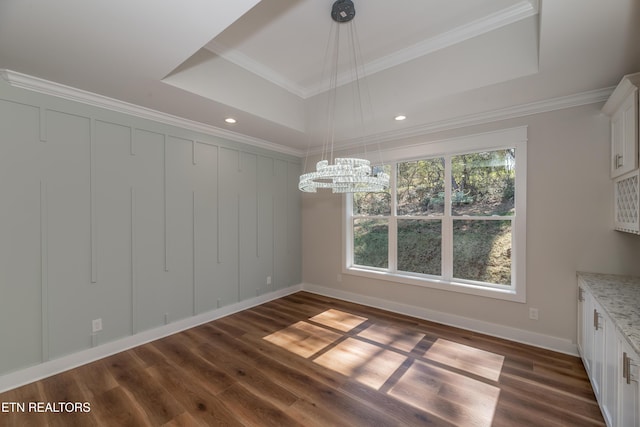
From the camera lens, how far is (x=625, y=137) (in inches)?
87.2

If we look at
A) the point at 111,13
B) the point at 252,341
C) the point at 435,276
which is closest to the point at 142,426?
the point at 252,341

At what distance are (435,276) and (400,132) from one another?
6.90 feet

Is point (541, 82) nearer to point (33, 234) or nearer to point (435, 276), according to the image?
point (435, 276)

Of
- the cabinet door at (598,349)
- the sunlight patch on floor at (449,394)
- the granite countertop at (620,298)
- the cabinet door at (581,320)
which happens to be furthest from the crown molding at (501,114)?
the sunlight patch on floor at (449,394)

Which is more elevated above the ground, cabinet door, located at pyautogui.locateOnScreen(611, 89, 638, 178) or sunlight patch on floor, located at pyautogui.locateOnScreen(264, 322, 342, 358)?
cabinet door, located at pyautogui.locateOnScreen(611, 89, 638, 178)

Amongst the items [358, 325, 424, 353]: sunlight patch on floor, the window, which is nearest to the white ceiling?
the window

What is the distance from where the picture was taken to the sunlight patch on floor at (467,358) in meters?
2.52

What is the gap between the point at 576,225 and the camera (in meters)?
2.79

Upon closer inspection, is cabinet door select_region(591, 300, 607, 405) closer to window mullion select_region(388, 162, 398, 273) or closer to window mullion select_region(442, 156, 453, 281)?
window mullion select_region(442, 156, 453, 281)

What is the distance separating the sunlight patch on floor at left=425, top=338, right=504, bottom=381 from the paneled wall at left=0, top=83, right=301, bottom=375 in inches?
108

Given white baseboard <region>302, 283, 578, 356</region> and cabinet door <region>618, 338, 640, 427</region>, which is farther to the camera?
white baseboard <region>302, 283, 578, 356</region>

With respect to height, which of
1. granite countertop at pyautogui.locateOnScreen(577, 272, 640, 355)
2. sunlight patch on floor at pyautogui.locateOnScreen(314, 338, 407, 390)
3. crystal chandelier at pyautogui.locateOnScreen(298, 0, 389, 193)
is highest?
crystal chandelier at pyautogui.locateOnScreen(298, 0, 389, 193)

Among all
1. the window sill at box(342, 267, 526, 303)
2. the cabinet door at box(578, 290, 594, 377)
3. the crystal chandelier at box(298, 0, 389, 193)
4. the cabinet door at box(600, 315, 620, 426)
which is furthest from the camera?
the window sill at box(342, 267, 526, 303)

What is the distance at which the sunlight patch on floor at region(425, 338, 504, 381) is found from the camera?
99.0 inches
